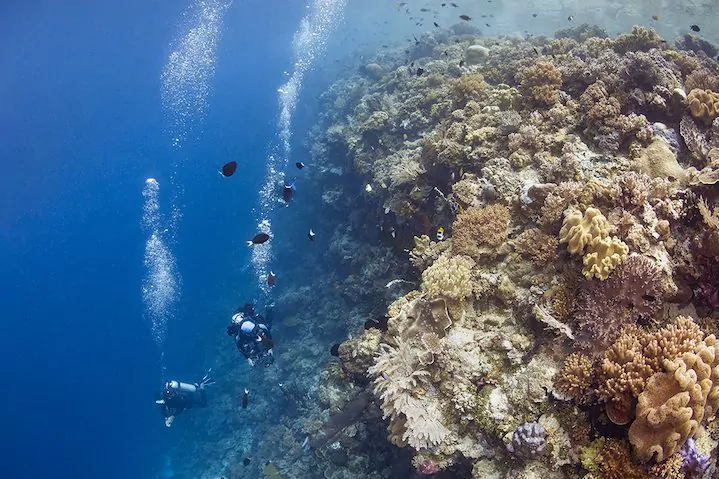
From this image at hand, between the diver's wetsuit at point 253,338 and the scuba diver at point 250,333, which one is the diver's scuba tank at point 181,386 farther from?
the diver's wetsuit at point 253,338

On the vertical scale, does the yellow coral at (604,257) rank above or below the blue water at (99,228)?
above

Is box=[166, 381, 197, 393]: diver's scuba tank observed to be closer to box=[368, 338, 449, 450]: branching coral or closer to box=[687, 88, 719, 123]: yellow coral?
box=[368, 338, 449, 450]: branching coral

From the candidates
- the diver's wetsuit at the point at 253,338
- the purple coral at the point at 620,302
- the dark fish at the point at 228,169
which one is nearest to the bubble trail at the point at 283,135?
the diver's wetsuit at the point at 253,338

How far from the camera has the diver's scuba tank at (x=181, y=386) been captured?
44.0 feet

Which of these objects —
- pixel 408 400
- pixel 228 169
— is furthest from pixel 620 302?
pixel 228 169

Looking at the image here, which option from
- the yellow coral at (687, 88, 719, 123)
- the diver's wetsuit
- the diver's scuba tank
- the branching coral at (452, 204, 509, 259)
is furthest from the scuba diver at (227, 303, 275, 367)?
the yellow coral at (687, 88, 719, 123)

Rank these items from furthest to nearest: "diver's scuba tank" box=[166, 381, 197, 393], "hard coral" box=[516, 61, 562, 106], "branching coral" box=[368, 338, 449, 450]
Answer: "diver's scuba tank" box=[166, 381, 197, 393], "hard coral" box=[516, 61, 562, 106], "branching coral" box=[368, 338, 449, 450]

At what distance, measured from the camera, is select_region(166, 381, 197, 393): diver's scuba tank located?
13420 millimetres

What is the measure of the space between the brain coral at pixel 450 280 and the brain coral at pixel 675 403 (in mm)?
2305

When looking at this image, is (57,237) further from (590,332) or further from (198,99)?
(590,332)

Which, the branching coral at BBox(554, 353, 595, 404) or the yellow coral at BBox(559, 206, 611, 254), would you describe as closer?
the branching coral at BBox(554, 353, 595, 404)

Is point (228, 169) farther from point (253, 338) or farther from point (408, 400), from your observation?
point (408, 400)

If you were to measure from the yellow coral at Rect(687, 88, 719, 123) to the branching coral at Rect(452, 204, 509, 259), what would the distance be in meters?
4.20

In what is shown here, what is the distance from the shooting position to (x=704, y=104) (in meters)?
6.87
